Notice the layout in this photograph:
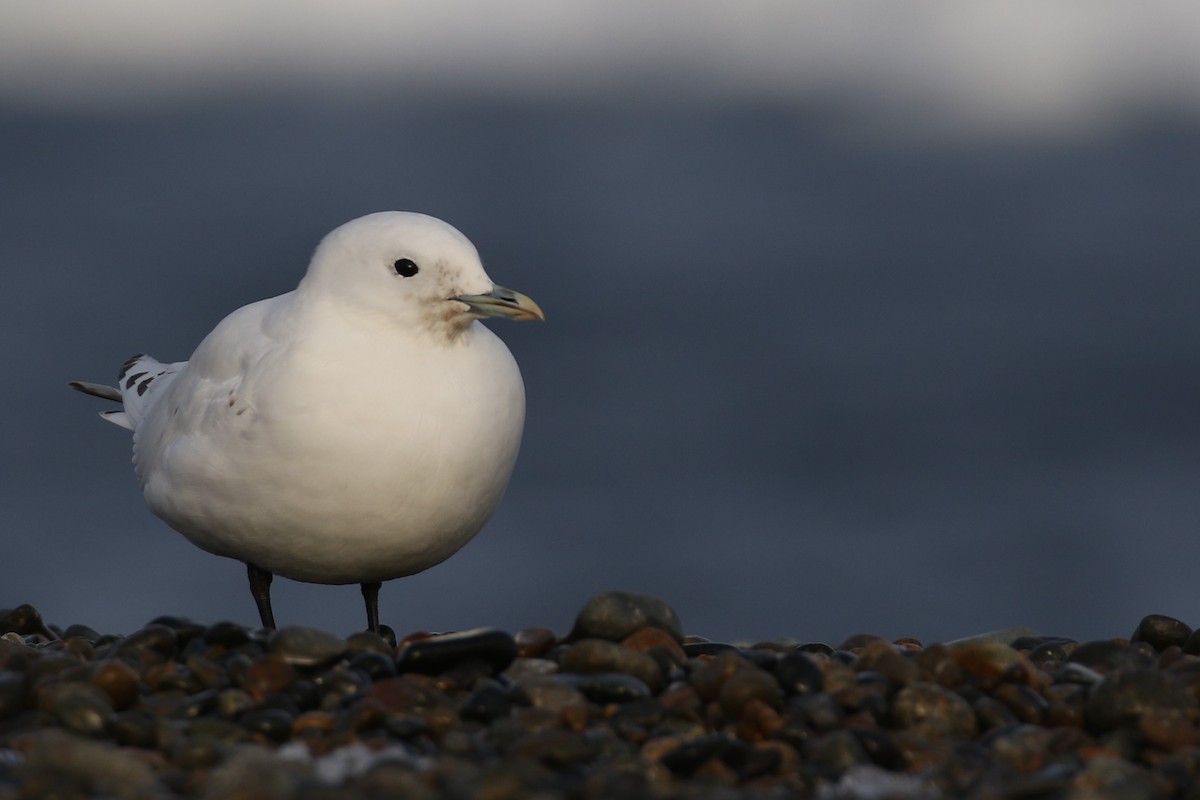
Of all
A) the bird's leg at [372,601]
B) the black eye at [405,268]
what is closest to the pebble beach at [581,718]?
the bird's leg at [372,601]

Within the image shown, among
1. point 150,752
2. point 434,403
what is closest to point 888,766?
Result: point 150,752

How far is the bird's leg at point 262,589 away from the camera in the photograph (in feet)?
27.4

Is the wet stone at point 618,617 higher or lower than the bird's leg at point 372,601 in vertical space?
lower

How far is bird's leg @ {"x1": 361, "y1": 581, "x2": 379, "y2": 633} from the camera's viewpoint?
8.50 meters

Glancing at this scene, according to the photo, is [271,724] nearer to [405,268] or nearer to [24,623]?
[405,268]

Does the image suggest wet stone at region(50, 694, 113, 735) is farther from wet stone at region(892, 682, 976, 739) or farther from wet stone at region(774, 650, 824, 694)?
wet stone at region(892, 682, 976, 739)

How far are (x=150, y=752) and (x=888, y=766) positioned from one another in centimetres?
246

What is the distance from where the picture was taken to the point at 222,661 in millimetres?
6453

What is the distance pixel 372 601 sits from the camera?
8.52 metres

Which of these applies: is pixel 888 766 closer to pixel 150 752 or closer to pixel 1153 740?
pixel 1153 740

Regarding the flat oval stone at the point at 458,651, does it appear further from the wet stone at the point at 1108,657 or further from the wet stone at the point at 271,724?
the wet stone at the point at 1108,657

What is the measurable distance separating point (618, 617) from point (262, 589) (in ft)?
8.13

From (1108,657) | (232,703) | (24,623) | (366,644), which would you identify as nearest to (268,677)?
(232,703)

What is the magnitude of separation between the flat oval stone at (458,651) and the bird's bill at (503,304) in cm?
168
